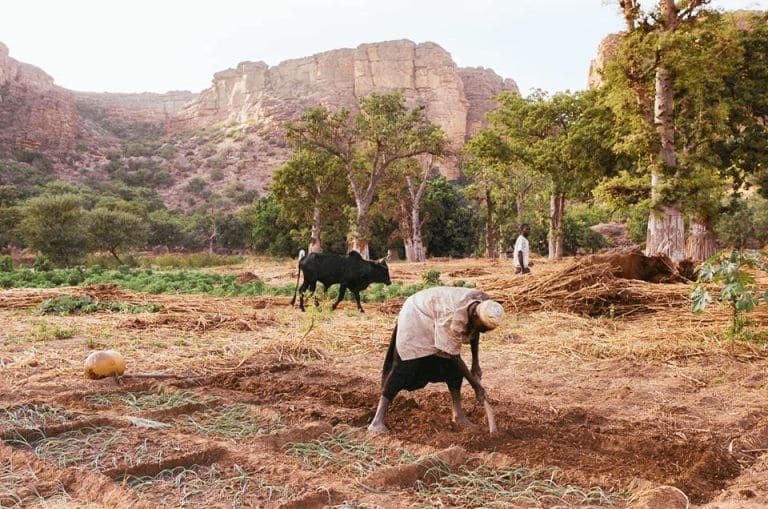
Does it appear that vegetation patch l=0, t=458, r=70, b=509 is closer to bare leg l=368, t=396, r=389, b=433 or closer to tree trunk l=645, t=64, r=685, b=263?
bare leg l=368, t=396, r=389, b=433

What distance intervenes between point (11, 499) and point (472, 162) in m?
33.2

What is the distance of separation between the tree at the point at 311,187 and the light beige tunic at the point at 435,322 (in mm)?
28469

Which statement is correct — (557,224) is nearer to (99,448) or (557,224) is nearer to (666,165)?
(666,165)

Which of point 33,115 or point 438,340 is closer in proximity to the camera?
point 438,340

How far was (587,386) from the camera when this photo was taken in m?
6.16

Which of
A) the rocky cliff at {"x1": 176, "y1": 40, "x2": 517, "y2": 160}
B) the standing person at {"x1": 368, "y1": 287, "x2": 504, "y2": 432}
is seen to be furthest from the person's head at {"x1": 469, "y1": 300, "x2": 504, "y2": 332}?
the rocky cliff at {"x1": 176, "y1": 40, "x2": 517, "y2": 160}

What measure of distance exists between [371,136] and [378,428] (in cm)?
2493

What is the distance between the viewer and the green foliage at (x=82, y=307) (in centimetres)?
1139

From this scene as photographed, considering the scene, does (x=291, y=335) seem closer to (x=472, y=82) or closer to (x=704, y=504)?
(x=704, y=504)

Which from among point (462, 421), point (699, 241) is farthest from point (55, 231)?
point (462, 421)

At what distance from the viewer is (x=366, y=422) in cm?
480

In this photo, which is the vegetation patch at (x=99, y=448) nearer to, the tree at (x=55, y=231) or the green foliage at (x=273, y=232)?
the tree at (x=55, y=231)

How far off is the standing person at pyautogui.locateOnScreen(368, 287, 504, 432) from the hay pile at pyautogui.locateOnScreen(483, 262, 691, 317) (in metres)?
6.04

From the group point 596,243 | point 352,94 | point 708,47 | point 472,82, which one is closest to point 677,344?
point 708,47
